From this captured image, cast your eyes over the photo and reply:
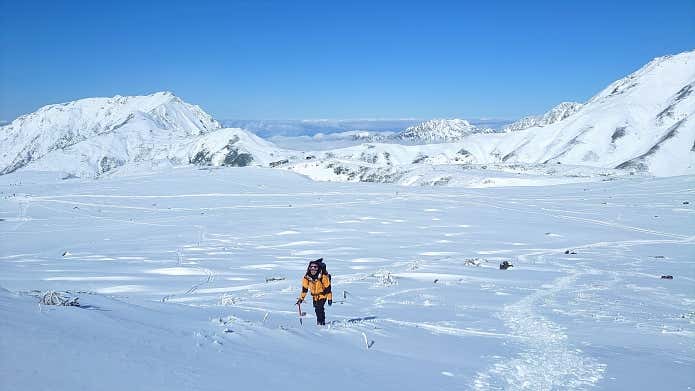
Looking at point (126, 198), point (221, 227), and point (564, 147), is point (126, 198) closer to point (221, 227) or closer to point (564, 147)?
point (221, 227)

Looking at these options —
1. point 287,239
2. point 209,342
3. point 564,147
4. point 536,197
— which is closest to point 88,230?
point 287,239

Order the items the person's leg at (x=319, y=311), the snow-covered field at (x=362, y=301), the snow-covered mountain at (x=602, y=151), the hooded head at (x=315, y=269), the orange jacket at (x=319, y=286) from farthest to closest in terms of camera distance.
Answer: the snow-covered mountain at (x=602, y=151), the hooded head at (x=315, y=269), the orange jacket at (x=319, y=286), the person's leg at (x=319, y=311), the snow-covered field at (x=362, y=301)

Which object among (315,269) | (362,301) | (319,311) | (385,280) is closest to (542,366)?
(319,311)

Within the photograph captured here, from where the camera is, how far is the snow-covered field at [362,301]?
240 inches

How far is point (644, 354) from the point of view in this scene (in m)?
9.08

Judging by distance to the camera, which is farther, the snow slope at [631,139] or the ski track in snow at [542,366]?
the snow slope at [631,139]

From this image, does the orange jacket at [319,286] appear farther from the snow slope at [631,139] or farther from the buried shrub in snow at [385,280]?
the snow slope at [631,139]

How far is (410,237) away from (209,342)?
982 inches

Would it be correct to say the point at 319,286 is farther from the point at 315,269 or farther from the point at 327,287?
the point at 315,269

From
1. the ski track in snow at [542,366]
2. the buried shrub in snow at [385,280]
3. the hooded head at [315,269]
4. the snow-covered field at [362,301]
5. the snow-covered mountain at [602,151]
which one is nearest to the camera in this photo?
the snow-covered field at [362,301]

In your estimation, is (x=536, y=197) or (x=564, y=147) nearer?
(x=536, y=197)

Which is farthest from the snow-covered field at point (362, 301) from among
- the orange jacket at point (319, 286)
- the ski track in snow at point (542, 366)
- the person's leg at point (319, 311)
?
the orange jacket at point (319, 286)

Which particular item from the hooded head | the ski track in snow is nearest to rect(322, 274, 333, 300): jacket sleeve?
the hooded head

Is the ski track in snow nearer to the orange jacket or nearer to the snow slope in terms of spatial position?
the orange jacket
